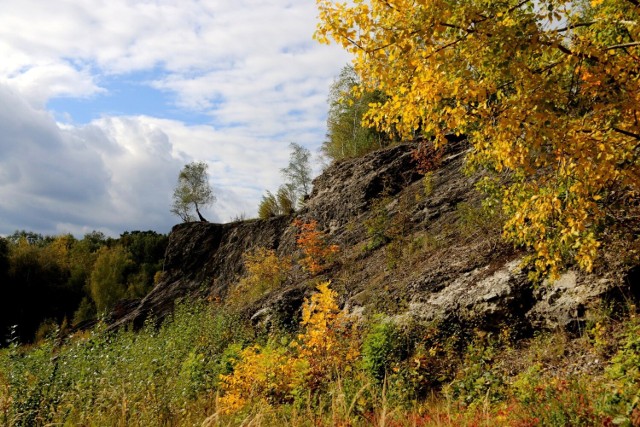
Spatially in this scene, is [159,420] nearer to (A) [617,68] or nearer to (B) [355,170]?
(A) [617,68]

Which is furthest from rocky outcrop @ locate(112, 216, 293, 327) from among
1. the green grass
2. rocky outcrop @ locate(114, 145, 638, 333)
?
the green grass

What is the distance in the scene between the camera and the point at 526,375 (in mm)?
5781

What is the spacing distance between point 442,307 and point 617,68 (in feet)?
16.1

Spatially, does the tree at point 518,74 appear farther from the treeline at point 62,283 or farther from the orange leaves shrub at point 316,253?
the treeline at point 62,283

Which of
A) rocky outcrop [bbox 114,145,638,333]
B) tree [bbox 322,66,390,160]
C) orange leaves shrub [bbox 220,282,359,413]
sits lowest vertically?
orange leaves shrub [bbox 220,282,359,413]

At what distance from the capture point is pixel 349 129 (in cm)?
2944

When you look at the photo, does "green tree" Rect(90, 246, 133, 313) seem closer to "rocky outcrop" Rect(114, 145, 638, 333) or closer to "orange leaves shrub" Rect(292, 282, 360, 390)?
"rocky outcrop" Rect(114, 145, 638, 333)

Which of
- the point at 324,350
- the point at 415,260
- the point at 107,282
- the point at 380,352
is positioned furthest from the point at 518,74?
the point at 107,282

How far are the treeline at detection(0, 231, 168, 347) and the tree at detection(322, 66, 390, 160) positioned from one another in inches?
943

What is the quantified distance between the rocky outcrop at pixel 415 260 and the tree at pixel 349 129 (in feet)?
18.9

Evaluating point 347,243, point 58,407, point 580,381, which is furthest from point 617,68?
point 347,243

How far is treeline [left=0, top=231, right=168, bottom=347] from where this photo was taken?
139 feet

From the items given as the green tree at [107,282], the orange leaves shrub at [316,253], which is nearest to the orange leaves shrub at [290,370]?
the orange leaves shrub at [316,253]

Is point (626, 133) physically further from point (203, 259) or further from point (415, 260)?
point (203, 259)
